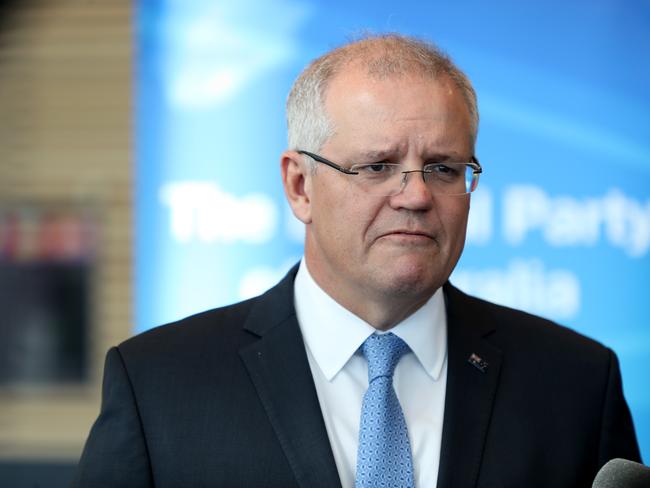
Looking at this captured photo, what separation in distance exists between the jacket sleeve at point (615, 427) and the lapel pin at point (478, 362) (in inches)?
12.0

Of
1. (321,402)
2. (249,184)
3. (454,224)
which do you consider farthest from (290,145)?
(249,184)

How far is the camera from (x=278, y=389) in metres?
2.30

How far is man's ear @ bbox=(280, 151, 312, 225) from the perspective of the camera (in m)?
2.45

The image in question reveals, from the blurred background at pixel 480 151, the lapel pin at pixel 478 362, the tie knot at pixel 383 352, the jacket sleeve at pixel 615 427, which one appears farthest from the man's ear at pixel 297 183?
the blurred background at pixel 480 151

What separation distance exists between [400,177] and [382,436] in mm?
559

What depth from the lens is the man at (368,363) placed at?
2.23 metres

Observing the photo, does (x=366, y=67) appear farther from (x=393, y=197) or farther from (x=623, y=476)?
(x=623, y=476)

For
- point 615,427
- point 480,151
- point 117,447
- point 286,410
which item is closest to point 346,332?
point 286,410

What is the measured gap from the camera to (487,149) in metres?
4.25

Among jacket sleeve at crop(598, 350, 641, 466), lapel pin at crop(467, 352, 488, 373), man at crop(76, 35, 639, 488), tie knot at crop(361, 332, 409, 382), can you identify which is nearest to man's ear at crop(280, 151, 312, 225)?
man at crop(76, 35, 639, 488)

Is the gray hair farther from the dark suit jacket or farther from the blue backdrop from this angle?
the blue backdrop

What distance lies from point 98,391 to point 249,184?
122 centimetres

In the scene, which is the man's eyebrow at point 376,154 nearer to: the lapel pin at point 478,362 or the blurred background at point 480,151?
the lapel pin at point 478,362

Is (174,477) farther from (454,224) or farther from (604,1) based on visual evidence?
(604,1)
